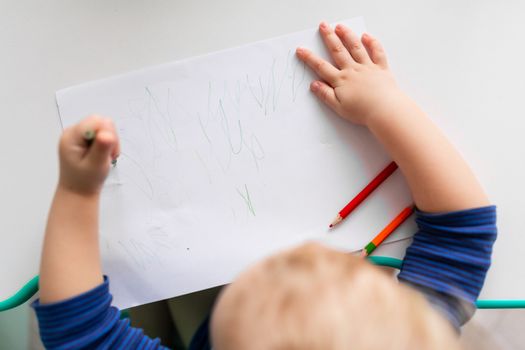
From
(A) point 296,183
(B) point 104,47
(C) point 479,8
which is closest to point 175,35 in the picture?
(B) point 104,47

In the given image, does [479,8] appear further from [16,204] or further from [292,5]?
[16,204]

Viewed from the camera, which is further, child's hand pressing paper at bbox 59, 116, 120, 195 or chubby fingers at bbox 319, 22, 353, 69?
chubby fingers at bbox 319, 22, 353, 69

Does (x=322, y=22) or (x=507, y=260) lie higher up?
(x=322, y=22)

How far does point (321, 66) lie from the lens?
50 cm

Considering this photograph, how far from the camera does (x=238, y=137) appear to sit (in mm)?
501

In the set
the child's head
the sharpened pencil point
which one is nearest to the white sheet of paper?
the sharpened pencil point

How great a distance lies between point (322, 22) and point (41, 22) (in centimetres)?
31

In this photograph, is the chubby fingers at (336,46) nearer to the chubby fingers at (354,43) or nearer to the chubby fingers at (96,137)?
the chubby fingers at (354,43)

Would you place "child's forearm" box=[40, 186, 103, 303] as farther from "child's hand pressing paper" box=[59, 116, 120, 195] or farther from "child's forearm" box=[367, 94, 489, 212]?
"child's forearm" box=[367, 94, 489, 212]

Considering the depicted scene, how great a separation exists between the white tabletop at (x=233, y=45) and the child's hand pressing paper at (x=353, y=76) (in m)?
0.02

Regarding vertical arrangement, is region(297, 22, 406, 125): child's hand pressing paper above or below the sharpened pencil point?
above

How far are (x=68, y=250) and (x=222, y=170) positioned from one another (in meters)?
0.18

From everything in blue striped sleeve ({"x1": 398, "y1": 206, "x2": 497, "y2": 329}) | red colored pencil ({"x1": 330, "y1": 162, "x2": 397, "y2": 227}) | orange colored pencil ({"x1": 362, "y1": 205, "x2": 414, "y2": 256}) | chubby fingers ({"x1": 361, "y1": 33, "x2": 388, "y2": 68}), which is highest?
chubby fingers ({"x1": 361, "y1": 33, "x2": 388, "y2": 68})

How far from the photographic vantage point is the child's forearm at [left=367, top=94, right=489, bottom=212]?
464 mm
